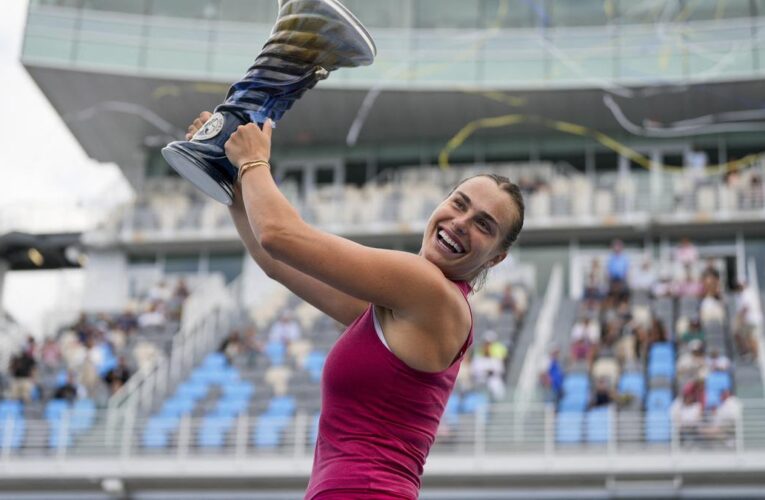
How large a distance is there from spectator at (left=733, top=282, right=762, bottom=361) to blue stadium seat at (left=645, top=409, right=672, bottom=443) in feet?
7.05

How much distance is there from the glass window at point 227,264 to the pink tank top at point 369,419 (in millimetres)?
25392

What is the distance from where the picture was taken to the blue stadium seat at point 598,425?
16828 mm

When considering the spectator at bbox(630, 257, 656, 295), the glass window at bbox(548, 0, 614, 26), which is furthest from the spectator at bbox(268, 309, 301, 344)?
the glass window at bbox(548, 0, 614, 26)

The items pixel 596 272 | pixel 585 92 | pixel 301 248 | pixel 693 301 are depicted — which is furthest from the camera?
pixel 585 92

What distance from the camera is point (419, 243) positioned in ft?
90.4

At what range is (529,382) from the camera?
18.5 meters

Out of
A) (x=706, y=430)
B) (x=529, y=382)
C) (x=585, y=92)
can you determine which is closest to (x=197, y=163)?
(x=706, y=430)

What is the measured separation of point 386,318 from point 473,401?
49.2 ft

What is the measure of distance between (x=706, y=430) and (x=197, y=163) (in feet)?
47.1

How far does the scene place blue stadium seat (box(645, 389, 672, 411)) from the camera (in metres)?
16.9

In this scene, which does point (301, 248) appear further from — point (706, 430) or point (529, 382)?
point (529, 382)

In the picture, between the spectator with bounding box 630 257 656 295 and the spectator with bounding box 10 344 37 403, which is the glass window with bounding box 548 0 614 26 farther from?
the spectator with bounding box 10 344 37 403

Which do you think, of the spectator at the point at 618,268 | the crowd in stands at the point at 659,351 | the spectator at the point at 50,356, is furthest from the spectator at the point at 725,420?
the spectator at the point at 50,356

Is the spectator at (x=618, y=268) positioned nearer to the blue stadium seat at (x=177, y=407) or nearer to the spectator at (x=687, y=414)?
the spectator at (x=687, y=414)
